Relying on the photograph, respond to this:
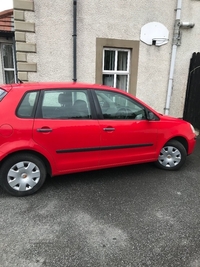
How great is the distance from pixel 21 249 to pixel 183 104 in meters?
6.50

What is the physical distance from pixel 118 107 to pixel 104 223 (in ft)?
5.79

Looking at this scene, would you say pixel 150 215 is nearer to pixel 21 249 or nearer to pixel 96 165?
pixel 96 165

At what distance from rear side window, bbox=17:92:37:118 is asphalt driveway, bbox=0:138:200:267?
1.15 m

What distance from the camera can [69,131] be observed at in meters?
3.12

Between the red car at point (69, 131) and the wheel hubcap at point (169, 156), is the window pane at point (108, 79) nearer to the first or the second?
the red car at point (69, 131)

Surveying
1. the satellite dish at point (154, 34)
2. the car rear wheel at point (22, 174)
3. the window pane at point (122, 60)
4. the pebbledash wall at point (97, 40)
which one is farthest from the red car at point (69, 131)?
the satellite dish at point (154, 34)

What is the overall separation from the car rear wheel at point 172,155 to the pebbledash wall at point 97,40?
305 cm

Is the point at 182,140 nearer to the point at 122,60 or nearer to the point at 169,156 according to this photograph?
the point at 169,156

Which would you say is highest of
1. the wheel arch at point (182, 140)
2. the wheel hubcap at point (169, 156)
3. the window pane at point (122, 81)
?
the window pane at point (122, 81)

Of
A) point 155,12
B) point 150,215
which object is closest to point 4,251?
point 150,215

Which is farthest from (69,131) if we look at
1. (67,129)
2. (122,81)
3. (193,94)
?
(193,94)

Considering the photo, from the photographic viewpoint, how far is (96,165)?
346 centimetres

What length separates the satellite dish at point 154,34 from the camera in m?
6.27

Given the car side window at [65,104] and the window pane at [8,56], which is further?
the window pane at [8,56]
